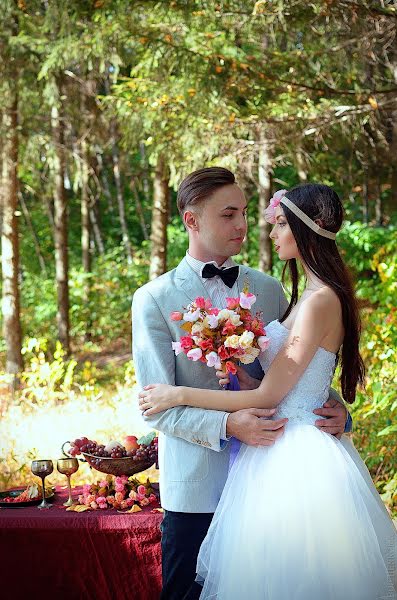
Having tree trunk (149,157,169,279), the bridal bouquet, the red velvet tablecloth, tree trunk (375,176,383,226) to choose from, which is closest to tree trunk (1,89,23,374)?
tree trunk (149,157,169,279)

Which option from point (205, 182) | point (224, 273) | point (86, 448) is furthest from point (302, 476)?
point (86, 448)

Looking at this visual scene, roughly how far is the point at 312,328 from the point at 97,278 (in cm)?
1252

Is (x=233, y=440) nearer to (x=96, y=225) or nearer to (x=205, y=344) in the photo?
(x=205, y=344)

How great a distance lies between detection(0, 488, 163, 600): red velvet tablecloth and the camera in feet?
12.5

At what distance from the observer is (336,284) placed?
299 centimetres

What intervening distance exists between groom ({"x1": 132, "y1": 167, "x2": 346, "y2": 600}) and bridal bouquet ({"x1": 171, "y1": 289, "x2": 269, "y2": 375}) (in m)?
0.20

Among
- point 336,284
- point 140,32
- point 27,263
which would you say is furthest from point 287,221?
point 27,263

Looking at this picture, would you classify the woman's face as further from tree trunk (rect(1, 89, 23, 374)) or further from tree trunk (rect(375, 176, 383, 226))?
tree trunk (rect(375, 176, 383, 226))

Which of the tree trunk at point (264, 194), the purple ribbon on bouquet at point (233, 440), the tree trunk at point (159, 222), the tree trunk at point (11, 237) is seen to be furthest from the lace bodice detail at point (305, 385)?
the tree trunk at point (159, 222)

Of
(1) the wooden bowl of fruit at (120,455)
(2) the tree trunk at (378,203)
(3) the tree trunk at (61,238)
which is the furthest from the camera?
(2) the tree trunk at (378,203)

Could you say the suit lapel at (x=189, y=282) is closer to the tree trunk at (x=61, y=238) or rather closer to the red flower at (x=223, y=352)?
the red flower at (x=223, y=352)

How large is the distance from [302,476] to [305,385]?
34cm

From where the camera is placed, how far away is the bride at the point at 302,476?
8.82 ft

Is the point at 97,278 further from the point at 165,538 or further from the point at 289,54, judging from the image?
the point at 165,538
